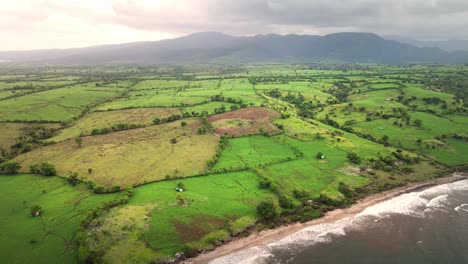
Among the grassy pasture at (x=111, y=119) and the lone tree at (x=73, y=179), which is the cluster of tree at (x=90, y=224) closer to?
the lone tree at (x=73, y=179)

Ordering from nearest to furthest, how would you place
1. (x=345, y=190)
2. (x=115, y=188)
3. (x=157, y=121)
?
(x=115, y=188) → (x=345, y=190) → (x=157, y=121)

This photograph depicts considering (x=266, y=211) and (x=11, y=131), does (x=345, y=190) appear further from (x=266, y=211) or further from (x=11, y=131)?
(x=11, y=131)

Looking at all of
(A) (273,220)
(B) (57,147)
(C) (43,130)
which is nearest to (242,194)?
→ (A) (273,220)

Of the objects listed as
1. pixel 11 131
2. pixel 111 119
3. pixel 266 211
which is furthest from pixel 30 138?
pixel 266 211

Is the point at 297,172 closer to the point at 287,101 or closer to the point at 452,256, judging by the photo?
the point at 452,256

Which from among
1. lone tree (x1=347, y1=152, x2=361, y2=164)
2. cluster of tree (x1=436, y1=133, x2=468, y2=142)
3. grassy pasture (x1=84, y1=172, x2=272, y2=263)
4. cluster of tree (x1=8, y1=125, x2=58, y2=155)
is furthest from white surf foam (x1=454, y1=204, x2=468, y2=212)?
cluster of tree (x1=8, y1=125, x2=58, y2=155)

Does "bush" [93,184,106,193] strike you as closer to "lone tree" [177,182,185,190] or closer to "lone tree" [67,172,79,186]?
"lone tree" [67,172,79,186]
